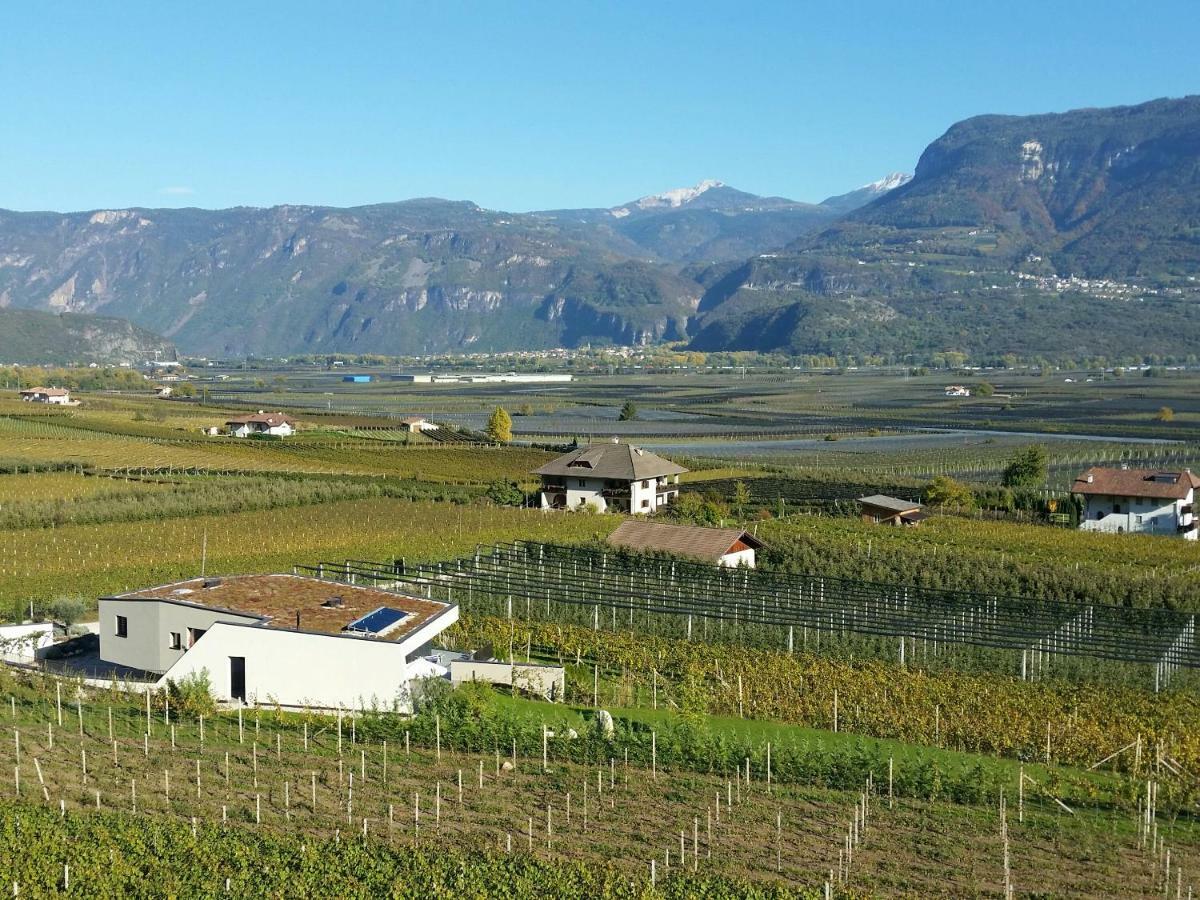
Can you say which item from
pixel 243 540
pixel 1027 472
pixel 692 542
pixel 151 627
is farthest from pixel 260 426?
pixel 151 627

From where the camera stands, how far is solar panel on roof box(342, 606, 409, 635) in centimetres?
2331

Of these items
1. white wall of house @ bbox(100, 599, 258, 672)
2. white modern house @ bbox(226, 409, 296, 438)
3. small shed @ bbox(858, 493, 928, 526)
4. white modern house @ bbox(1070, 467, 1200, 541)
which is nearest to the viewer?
white wall of house @ bbox(100, 599, 258, 672)

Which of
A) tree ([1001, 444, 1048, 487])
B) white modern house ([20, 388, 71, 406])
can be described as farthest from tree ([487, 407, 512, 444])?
white modern house ([20, 388, 71, 406])

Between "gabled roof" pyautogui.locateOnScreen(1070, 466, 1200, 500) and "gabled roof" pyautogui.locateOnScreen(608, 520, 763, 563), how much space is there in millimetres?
16029

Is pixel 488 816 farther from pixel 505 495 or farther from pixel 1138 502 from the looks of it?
pixel 1138 502

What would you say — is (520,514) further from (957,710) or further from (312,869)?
(312,869)

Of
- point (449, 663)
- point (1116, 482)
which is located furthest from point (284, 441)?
point (449, 663)

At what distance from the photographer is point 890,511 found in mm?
49656

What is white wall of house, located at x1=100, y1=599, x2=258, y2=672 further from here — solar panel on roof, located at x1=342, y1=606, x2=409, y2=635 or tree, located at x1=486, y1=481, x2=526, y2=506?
tree, located at x1=486, y1=481, x2=526, y2=506

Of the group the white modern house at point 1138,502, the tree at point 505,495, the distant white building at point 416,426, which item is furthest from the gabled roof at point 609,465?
the distant white building at point 416,426

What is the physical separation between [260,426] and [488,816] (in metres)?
75.3

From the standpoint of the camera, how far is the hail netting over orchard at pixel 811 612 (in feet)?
89.6

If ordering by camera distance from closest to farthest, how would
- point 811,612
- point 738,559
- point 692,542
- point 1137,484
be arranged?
1. point 811,612
2. point 738,559
3. point 692,542
4. point 1137,484

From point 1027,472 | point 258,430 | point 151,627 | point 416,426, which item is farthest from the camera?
point 416,426
